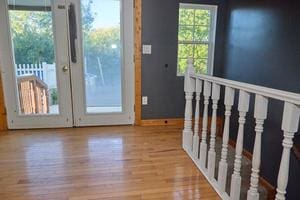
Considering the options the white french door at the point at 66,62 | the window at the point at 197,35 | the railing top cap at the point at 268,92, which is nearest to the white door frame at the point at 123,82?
the white french door at the point at 66,62

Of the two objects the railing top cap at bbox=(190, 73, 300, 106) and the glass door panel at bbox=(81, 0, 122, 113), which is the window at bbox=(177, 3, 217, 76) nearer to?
the glass door panel at bbox=(81, 0, 122, 113)

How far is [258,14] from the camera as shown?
3.08m

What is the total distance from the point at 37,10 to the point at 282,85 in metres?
3.25

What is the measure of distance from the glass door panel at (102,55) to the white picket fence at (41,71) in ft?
1.52

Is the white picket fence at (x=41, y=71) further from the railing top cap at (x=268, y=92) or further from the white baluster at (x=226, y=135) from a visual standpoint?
the white baluster at (x=226, y=135)

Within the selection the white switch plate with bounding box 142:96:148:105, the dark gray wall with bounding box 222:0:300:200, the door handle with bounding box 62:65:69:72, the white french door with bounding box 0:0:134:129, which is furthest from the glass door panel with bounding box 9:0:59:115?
the dark gray wall with bounding box 222:0:300:200

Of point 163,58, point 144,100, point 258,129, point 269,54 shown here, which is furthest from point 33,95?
point 269,54

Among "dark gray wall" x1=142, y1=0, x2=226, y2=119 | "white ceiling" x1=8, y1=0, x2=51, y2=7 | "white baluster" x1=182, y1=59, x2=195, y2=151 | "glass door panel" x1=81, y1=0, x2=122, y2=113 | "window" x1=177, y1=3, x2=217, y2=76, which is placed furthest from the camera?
"window" x1=177, y1=3, x2=217, y2=76

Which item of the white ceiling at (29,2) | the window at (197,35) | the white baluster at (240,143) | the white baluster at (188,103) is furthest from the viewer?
the window at (197,35)

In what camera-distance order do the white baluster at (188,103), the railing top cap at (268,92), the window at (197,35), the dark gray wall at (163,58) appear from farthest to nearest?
the window at (197,35)
the dark gray wall at (163,58)
the white baluster at (188,103)
the railing top cap at (268,92)

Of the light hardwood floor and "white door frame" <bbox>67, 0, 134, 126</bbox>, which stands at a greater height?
"white door frame" <bbox>67, 0, 134, 126</bbox>

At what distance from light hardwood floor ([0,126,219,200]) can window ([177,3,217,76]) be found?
127cm

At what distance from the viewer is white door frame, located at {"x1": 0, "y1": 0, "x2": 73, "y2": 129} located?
324 centimetres

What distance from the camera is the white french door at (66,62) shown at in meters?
3.26
